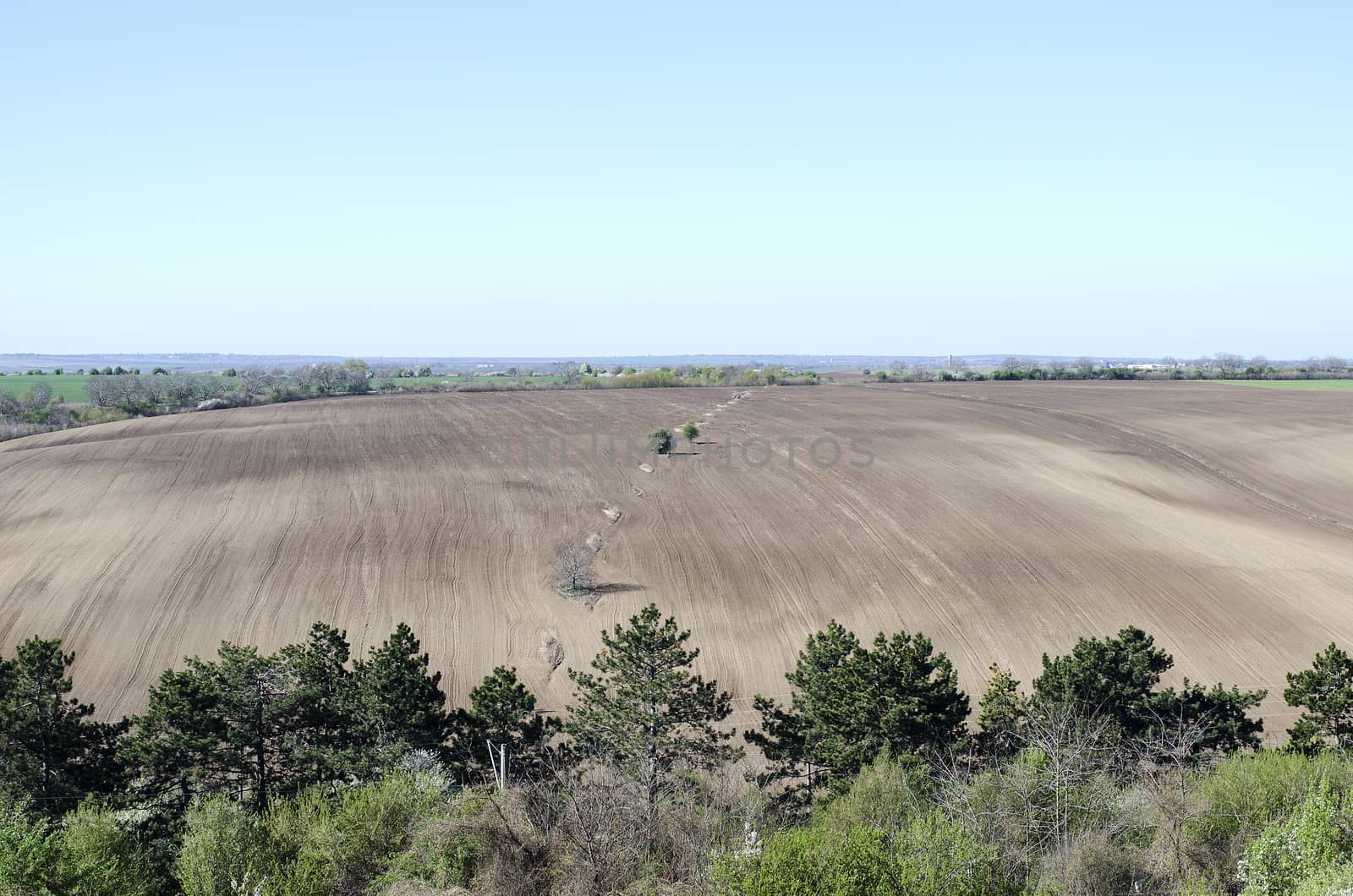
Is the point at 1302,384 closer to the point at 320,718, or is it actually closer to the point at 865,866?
the point at 865,866

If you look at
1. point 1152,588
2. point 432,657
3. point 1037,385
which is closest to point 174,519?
point 432,657

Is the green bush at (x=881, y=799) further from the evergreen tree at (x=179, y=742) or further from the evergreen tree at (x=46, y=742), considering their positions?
the evergreen tree at (x=46, y=742)

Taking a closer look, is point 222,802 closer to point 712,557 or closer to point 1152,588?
point 712,557

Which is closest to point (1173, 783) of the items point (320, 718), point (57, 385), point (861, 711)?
point (861, 711)

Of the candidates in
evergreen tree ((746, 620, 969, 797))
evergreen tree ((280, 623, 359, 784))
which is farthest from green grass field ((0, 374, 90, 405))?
Result: evergreen tree ((746, 620, 969, 797))

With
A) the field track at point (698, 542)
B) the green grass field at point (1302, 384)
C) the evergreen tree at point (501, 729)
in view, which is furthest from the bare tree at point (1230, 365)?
the evergreen tree at point (501, 729)
